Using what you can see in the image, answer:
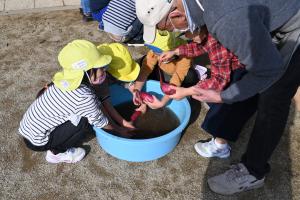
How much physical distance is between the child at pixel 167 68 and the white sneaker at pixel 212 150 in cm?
42

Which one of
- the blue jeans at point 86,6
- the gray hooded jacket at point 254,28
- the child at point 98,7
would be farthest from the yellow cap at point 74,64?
the blue jeans at point 86,6

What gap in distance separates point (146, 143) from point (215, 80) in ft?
1.90

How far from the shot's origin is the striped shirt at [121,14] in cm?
311

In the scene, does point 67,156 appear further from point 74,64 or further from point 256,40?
point 256,40

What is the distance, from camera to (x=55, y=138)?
2336mm

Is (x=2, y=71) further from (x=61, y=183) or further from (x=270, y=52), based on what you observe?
(x=270, y=52)

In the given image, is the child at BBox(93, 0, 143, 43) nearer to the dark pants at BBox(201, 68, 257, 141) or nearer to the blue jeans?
the blue jeans

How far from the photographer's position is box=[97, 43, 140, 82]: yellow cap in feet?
8.24

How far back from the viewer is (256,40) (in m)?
1.43

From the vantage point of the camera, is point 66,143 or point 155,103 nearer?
point 66,143

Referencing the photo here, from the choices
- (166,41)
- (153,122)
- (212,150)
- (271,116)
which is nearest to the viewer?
(271,116)

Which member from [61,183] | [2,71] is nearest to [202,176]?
[61,183]

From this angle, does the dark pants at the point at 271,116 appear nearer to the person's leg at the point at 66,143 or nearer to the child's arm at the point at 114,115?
the child's arm at the point at 114,115

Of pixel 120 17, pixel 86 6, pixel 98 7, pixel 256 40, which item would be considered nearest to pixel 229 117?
pixel 256 40
